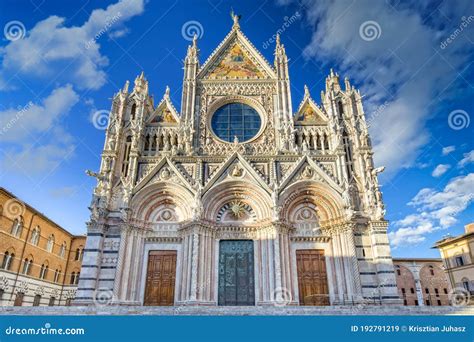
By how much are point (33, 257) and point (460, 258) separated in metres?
41.1

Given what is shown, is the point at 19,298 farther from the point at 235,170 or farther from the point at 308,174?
the point at 308,174

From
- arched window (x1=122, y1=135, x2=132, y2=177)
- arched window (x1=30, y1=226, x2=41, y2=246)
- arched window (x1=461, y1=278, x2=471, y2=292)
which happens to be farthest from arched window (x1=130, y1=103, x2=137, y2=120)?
arched window (x1=461, y1=278, x2=471, y2=292)

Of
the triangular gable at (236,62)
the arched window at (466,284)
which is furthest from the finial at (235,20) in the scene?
the arched window at (466,284)

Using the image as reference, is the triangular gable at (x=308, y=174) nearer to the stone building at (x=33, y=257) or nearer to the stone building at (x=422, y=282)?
the stone building at (x=33, y=257)

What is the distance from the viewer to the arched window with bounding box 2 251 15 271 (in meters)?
24.1

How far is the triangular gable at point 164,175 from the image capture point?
18.8 metres

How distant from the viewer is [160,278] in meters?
17.4

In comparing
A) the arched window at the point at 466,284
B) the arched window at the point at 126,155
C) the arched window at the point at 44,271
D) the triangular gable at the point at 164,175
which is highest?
the arched window at the point at 126,155

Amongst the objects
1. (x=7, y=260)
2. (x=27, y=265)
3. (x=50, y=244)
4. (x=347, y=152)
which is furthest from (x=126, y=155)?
(x=50, y=244)

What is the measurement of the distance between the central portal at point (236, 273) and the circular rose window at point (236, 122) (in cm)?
719

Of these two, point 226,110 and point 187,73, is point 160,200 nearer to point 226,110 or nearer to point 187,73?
point 226,110

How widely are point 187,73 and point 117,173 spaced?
889 centimetres

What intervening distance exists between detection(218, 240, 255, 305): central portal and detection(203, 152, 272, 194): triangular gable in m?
3.33

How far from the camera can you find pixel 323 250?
59.0 ft
